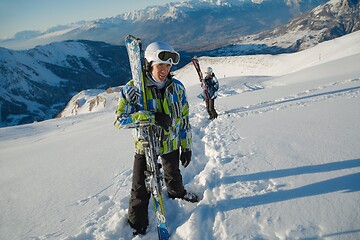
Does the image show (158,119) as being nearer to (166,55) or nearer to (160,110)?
(160,110)

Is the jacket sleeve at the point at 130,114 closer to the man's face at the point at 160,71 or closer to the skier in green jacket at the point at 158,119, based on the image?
the skier in green jacket at the point at 158,119

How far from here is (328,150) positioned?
5.55 metres

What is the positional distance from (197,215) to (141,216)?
3.13 ft

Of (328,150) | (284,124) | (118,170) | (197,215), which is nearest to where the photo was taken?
(197,215)

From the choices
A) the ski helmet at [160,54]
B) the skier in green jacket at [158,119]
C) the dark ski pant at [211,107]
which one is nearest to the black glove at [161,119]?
the skier in green jacket at [158,119]

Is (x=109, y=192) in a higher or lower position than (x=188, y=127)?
lower

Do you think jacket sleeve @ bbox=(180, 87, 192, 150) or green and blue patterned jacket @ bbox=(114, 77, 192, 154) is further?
jacket sleeve @ bbox=(180, 87, 192, 150)

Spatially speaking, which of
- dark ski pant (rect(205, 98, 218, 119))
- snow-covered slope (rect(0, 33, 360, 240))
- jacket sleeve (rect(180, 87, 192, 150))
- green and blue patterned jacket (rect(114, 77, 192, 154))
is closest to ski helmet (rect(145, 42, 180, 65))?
green and blue patterned jacket (rect(114, 77, 192, 154))

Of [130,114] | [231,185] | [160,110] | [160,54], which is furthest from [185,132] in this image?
[160,54]

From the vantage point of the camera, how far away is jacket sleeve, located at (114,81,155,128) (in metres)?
3.66

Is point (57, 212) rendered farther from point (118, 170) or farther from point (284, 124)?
point (284, 124)

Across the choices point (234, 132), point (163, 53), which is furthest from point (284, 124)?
point (163, 53)

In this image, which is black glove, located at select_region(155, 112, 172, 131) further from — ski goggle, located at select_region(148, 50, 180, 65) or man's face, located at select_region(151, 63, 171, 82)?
ski goggle, located at select_region(148, 50, 180, 65)

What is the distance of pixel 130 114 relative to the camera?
3.80m
